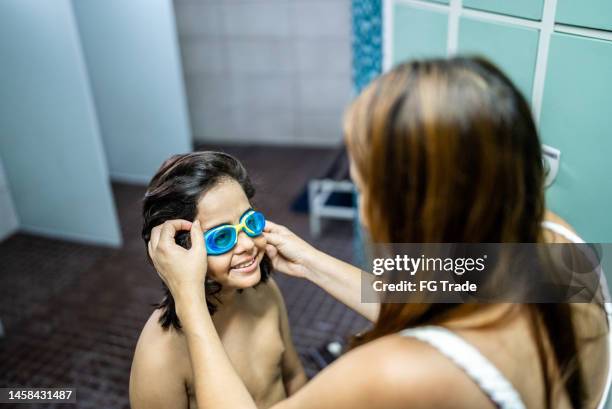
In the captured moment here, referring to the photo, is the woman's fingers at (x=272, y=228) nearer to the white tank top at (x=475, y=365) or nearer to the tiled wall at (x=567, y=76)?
the white tank top at (x=475, y=365)

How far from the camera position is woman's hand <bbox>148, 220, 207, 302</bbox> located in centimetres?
97

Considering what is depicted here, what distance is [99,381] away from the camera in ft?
8.05

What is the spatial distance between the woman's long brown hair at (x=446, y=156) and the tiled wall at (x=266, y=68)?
4.28 m

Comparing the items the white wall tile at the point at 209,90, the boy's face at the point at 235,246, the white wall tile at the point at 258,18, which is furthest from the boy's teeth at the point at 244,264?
the white wall tile at the point at 209,90

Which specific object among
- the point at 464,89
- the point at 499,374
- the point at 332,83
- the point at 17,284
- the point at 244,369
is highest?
the point at 464,89

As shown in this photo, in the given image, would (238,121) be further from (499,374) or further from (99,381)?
(499,374)

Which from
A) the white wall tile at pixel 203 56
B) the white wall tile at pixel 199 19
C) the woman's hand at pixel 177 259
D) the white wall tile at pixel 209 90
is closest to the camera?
the woman's hand at pixel 177 259

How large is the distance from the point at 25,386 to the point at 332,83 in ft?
11.9

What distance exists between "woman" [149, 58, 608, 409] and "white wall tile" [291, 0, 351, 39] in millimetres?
4261

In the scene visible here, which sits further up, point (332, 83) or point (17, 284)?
point (332, 83)

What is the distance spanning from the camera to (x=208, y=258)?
110cm

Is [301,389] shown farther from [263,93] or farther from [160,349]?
A: [263,93]

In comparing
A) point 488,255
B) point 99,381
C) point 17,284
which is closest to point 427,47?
point 488,255

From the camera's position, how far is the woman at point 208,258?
1114 millimetres
